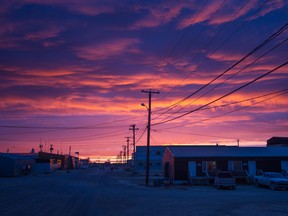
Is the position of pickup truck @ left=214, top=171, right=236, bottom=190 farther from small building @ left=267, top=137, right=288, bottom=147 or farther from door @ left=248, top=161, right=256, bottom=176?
small building @ left=267, top=137, right=288, bottom=147

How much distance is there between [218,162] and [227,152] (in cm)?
317

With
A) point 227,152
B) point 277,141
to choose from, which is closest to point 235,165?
point 227,152

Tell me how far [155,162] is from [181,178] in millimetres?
65391

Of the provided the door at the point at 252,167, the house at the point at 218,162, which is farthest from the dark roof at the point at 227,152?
the door at the point at 252,167

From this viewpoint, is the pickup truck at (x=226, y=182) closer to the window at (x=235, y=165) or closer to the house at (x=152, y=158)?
the window at (x=235, y=165)

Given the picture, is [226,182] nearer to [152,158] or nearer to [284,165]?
[284,165]

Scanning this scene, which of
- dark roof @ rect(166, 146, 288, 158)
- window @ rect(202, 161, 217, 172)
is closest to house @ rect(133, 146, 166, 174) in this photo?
dark roof @ rect(166, 146, 288, 158)

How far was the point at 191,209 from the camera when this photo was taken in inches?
858

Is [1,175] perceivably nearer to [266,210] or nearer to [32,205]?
[32,205]

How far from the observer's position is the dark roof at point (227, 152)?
55.7 m

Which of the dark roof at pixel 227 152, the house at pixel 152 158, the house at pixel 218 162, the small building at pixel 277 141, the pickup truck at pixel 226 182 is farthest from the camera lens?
the house at pixel 152 158

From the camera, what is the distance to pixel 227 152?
5772 cm

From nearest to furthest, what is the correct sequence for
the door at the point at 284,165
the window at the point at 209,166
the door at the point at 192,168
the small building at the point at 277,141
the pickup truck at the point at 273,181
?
the pickup truck at the point at 273,181, the door at the point at 192,168, the window at the point at 209,166, the door at the point at 284,165, the small building at the point at 277,141

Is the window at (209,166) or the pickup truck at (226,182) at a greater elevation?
the window at (209,166)
